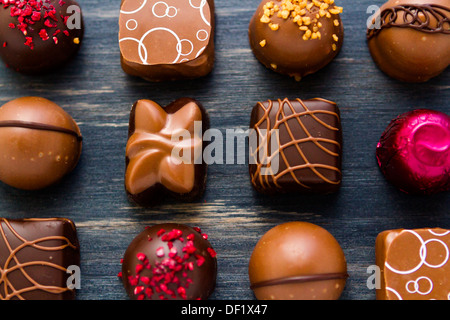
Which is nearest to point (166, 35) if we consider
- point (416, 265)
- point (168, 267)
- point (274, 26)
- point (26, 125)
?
point (274, 26)

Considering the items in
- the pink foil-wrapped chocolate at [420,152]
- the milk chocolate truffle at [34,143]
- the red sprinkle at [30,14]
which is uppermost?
the red sprinkle at [30,14]

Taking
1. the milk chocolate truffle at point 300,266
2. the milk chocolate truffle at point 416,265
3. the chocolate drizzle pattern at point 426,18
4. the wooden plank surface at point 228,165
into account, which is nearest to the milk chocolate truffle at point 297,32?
the wooden plank surface at point 228,165

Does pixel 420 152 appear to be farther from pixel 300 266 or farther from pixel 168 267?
pixel 168 267
